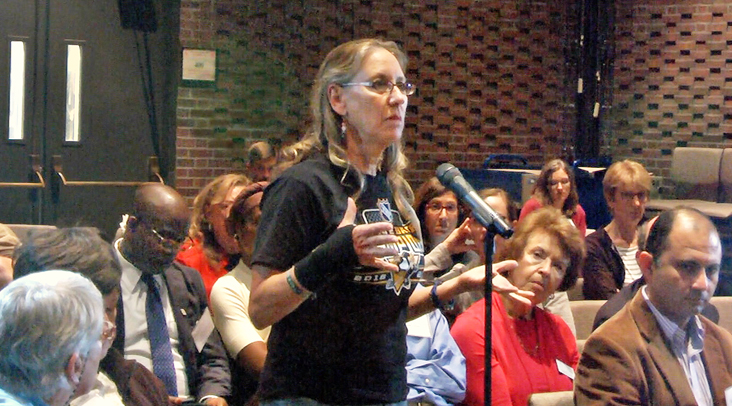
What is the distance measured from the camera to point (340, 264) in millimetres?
1739

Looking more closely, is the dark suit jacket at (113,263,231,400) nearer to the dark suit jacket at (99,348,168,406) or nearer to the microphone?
the dark suit jacket at (99,348,168,406)

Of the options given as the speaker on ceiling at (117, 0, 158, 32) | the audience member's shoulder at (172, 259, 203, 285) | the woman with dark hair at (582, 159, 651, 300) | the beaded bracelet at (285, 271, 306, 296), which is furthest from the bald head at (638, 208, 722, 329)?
the speaker on ceiling at (117, 0, 158, 32)

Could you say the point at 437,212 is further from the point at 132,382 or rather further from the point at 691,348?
the point at 132,382

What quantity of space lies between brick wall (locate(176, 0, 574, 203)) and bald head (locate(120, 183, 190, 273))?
139 inches

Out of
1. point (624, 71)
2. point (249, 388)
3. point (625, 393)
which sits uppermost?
point (624, 71)

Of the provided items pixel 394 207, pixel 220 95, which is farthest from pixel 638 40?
pixel 394 207

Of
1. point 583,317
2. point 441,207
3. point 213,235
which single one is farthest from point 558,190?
point 213,235

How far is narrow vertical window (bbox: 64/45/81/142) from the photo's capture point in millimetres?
6395

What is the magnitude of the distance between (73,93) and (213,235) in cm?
284

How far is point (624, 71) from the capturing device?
8125mm

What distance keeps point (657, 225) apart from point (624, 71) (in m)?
5.96

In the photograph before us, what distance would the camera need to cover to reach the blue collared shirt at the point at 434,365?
298 centimetres

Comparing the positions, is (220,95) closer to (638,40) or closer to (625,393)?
(638,40)

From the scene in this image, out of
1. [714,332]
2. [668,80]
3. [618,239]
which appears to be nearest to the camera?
[714,332]
